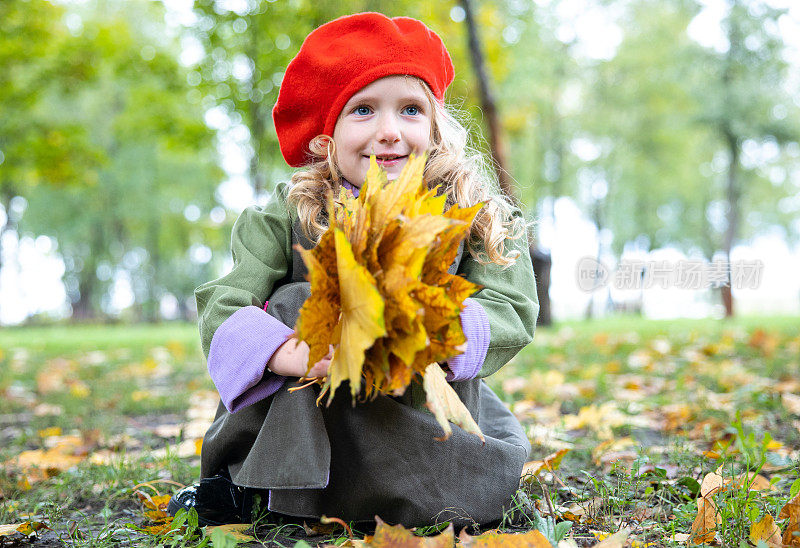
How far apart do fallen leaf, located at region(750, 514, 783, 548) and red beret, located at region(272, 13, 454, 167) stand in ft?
4.52

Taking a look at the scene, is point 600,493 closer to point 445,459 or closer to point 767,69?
point 445,459

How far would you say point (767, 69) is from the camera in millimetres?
13000

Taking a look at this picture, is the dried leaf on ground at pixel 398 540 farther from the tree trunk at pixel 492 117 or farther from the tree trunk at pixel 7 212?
the tree trunk at pixel 7 212

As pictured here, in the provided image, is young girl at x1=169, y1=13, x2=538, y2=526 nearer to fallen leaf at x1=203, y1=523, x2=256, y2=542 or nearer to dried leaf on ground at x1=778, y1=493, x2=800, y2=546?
fallen leaf at x1=203, y1=523, x2=256, y2=542

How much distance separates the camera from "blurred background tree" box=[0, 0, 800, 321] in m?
10.1

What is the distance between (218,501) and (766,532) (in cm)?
132

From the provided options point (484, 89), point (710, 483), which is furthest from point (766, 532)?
point (484, 89)

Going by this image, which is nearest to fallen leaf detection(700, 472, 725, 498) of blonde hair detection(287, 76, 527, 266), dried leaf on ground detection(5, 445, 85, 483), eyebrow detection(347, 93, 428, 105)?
blonde hair detection(287, 76, 527, 266)

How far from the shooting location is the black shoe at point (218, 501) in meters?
Answer: 1.70

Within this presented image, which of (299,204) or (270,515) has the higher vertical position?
(299,204)

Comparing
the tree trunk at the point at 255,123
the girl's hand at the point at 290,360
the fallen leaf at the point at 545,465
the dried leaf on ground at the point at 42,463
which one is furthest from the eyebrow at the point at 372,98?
the tree trunk at the point at 255,123

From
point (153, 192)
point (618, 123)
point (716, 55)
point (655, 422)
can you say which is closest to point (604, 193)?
point (618, 123)

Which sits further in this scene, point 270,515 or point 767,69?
point 767,69

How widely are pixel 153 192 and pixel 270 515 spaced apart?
73.4 feet
